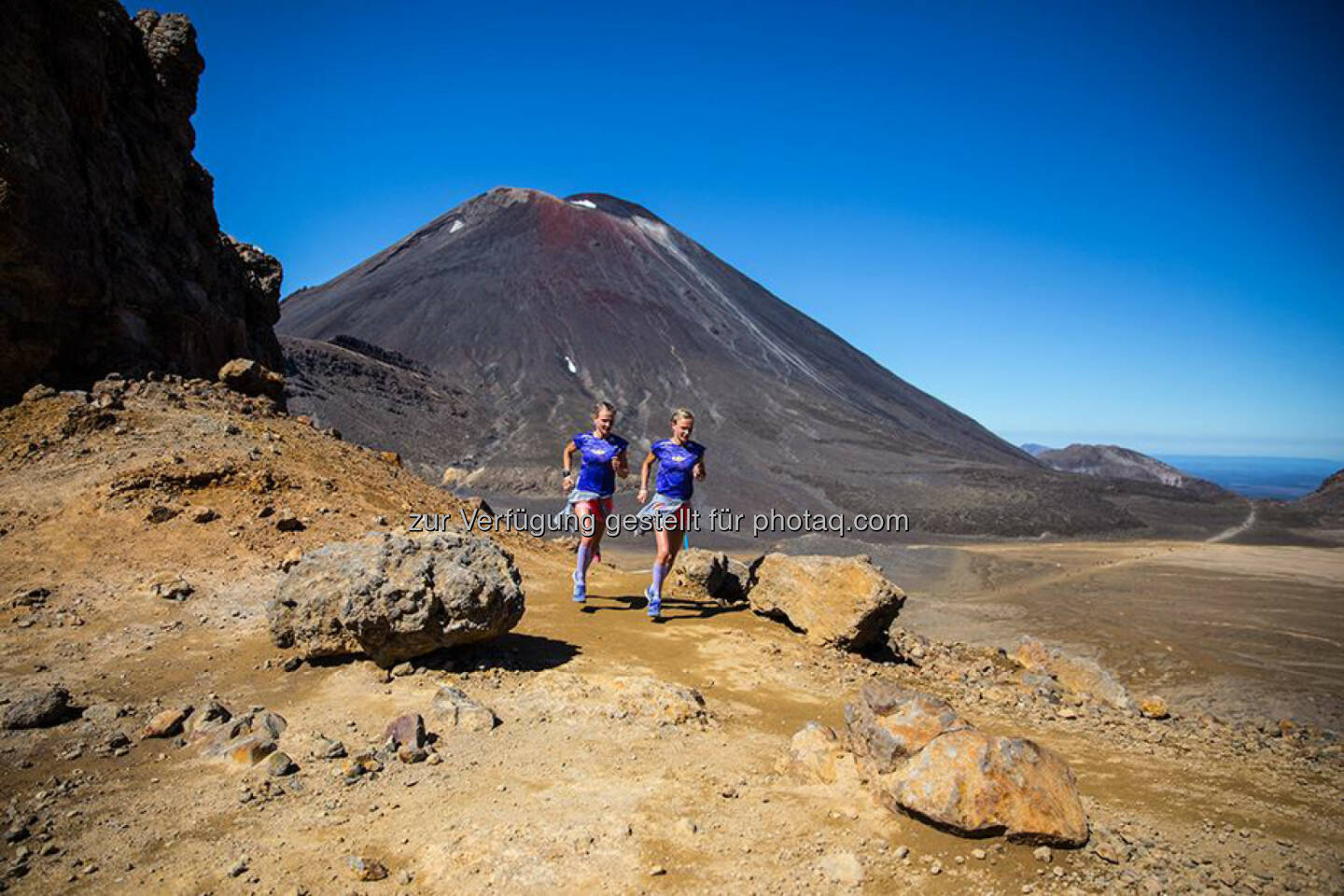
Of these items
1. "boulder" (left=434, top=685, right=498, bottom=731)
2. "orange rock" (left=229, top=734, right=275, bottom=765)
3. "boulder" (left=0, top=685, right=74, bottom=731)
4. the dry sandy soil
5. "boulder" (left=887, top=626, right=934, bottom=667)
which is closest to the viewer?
the dry sandy soil

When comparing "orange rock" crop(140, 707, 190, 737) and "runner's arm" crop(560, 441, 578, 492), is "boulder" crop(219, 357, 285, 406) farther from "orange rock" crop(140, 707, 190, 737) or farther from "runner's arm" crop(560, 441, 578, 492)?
"orange rock" crop(140, 707, 190, 737)

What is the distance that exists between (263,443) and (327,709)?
507 cm

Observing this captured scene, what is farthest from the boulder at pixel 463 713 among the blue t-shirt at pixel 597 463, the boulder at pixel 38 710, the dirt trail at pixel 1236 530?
the dirt trail at pixel 1236 530

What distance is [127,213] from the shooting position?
33.9 feet

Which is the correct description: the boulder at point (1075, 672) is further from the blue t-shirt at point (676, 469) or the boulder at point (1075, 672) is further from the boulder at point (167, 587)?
the boulder at point (167, 587)

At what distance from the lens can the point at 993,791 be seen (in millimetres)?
2566

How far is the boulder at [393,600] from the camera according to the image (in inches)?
161

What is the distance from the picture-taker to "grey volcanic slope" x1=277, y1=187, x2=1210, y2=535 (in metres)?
30.0

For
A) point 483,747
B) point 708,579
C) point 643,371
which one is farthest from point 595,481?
point 643,371

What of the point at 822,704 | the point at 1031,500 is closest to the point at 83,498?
the point at 822,704

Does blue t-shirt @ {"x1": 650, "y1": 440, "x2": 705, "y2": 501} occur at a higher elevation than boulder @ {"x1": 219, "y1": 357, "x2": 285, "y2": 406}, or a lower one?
lower

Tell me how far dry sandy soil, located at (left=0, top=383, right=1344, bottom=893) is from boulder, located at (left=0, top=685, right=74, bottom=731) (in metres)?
0.05

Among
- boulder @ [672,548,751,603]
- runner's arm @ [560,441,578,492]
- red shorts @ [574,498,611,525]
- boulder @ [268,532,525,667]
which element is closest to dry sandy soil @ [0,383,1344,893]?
boulder @ [268,532,525,667]

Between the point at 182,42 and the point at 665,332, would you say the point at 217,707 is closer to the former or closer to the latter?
the point at 182,42
